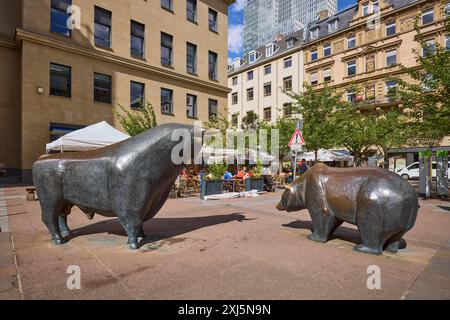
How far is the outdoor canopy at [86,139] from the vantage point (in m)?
10.1

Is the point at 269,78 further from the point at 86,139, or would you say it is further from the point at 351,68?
the point at 86,139

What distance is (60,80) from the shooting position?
681 inches

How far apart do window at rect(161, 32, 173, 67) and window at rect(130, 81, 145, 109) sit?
2.91m

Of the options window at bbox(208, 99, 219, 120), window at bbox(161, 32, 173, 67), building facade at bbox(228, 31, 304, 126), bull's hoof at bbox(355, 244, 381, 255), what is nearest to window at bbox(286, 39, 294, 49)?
building facade at bbox(228, 31, 304, 126)

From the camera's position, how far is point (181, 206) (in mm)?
9758

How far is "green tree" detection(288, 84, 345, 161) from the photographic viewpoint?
16.8 metres

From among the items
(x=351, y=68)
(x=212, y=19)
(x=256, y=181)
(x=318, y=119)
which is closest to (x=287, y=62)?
(x=351, y=68)

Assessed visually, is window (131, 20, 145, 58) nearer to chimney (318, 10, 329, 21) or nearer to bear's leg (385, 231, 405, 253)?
bear's leg (385, 231, 405, 253)

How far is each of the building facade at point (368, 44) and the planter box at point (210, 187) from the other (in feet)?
69.7

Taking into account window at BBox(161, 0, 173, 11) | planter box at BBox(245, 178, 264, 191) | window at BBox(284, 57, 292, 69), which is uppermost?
window at BBox(284, 57, 292, 69)

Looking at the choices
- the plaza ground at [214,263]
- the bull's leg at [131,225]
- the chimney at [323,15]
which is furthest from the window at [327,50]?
the bull's leg at [131,225]

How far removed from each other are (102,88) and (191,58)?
858cm

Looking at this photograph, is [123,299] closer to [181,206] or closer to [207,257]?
[207,257]

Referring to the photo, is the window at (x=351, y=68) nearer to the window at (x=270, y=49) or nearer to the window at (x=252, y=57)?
the window at (x=270, y=49)
